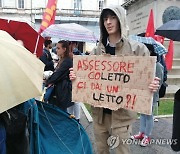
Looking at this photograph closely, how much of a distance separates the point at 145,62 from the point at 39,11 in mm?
33508

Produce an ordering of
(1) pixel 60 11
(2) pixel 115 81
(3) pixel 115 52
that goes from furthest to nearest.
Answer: (1) pixel 60 11, (3) pixel 115 52, (2) pixel 115 81

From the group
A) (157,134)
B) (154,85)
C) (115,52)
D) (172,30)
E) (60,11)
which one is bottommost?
(157,134)

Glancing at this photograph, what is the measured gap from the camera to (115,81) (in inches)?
98.7

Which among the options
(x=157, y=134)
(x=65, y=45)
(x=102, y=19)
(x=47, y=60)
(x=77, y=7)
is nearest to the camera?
(x=102, y=19)

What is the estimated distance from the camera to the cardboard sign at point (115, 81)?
232cm

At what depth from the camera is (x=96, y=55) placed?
2.63 m

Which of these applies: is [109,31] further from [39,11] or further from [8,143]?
[39,11]

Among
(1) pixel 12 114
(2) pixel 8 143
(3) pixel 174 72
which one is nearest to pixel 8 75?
(1) pixel 12 114

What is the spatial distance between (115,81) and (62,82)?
5.77ft

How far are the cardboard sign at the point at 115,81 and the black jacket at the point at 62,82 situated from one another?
141cm

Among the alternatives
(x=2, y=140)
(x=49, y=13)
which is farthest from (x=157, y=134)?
(x=2, y=140)

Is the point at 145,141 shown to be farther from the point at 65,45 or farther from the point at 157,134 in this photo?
the point at 65,45

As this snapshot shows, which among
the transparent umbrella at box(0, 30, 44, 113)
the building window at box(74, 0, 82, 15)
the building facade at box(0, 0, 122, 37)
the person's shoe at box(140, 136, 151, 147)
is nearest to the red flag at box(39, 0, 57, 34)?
the person's shoe at box(140, 136, 151, 147)

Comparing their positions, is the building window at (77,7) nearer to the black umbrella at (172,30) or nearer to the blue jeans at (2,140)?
the black umbrella at (172,30)
